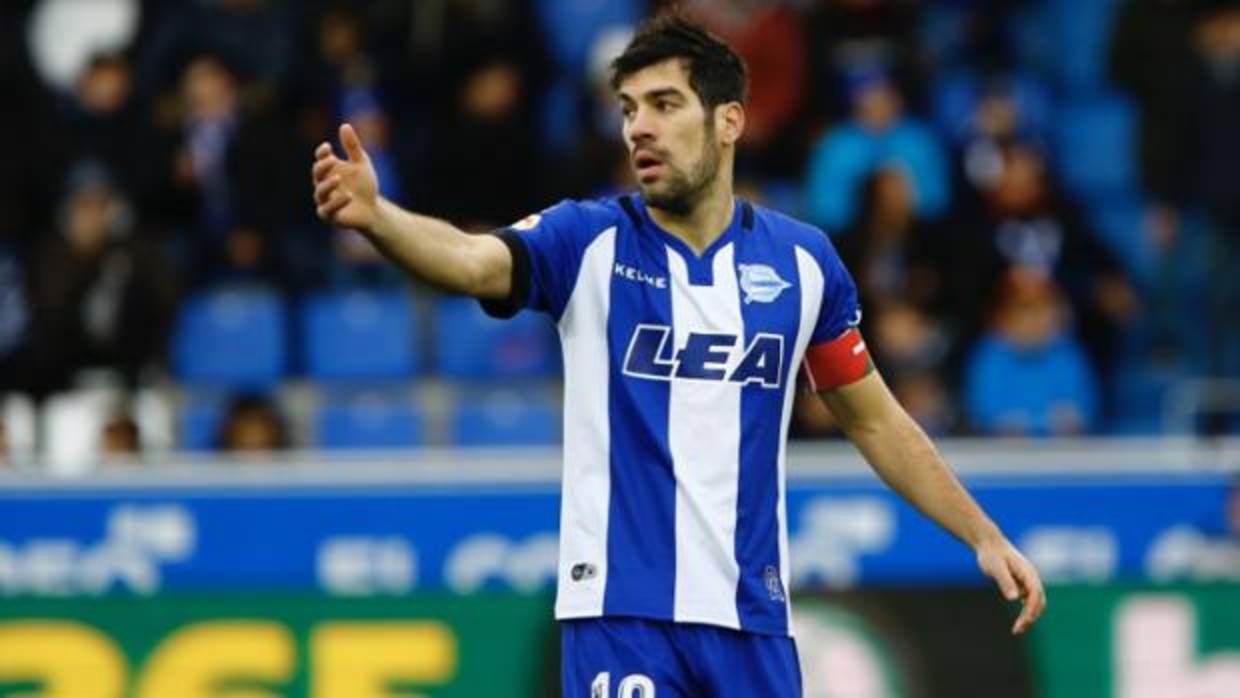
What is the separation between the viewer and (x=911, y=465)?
21.7 feet

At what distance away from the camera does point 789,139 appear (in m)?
14.5

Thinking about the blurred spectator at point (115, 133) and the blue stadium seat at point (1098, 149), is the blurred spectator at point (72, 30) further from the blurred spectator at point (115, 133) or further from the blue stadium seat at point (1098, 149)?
the blue stadium seat at point (1098, 149)

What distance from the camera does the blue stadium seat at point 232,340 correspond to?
1359cm

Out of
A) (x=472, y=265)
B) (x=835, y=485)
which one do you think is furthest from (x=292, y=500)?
(x=472, y=265)

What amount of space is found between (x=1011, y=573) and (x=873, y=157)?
298 inches

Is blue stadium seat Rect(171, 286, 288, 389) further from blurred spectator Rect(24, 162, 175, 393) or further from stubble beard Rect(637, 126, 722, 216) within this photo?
stubble beard Rect(637, 126, 722, 216)

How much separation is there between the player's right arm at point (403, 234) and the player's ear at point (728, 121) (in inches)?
22.6

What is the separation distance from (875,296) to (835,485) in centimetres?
240

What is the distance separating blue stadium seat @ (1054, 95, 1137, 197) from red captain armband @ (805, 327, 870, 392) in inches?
Result: 348

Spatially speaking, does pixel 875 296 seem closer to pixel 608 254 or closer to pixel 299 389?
pixel 299 389

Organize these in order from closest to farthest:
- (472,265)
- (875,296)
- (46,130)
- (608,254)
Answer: (472,265) → (608,254) → (875,296) → (46,130)

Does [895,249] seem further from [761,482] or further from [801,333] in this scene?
[761,482]

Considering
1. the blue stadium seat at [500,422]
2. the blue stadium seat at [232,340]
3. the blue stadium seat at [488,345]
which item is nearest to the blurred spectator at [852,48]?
the blue stadium seat at [488,345]

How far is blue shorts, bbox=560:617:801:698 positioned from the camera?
20.2 ft
